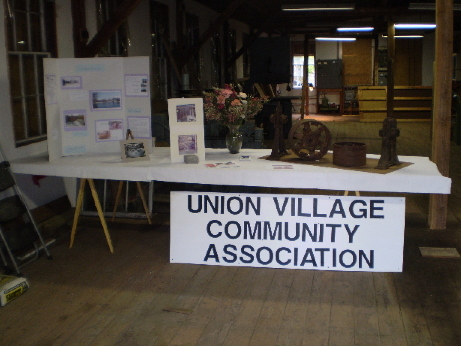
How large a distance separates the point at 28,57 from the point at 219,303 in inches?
126

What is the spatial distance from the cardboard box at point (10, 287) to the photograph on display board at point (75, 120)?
4.95 feet

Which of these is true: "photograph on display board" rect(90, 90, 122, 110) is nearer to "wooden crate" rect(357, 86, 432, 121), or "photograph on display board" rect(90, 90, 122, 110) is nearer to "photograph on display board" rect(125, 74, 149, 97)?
"photograph on display board" rect(125, 74, 149, 97)

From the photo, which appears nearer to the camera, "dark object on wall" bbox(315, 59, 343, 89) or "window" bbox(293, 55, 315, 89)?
"dark object on wall" bbox(315, 59, 343, 89)

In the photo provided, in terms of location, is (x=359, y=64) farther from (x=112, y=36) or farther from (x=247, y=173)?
(x=247, y=173)

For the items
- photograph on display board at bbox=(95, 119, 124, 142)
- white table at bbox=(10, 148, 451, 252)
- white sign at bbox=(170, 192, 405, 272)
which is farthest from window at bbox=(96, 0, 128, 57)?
white sign at bbox=(170, 192, 405, 272)

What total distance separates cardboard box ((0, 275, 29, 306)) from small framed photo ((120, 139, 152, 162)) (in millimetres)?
1224

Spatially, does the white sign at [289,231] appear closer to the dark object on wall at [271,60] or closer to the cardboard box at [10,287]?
the cardboard box at [10,287]

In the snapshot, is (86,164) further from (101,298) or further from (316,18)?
(316,18)

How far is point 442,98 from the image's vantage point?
5.21 metres

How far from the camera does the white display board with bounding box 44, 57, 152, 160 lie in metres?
4.86

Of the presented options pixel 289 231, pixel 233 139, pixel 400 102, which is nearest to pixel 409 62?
pixel 400 102

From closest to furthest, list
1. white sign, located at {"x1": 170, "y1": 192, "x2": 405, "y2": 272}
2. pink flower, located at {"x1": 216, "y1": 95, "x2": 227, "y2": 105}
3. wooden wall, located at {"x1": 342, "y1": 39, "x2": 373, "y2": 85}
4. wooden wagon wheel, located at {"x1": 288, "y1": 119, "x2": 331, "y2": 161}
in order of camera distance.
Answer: white sign, located at {"x1": 170, "y1": 192, "x2": 405, "y2": 272}, wooden wagon wheel, located at {"x1": 288, "y1": 119, "x2": 331, "y2": 161}, pink flower, located at {"x1": 216, "y1": 95, "x2": 227, "y2": 105}, wooden wall, located at {"x1": 342, "y1": 39, "x2": 373, "y2": 85}

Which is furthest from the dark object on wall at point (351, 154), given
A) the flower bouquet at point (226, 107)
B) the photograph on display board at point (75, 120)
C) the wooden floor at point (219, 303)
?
the photograph on display board at point (75, 120)

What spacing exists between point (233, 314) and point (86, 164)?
1.77 m
